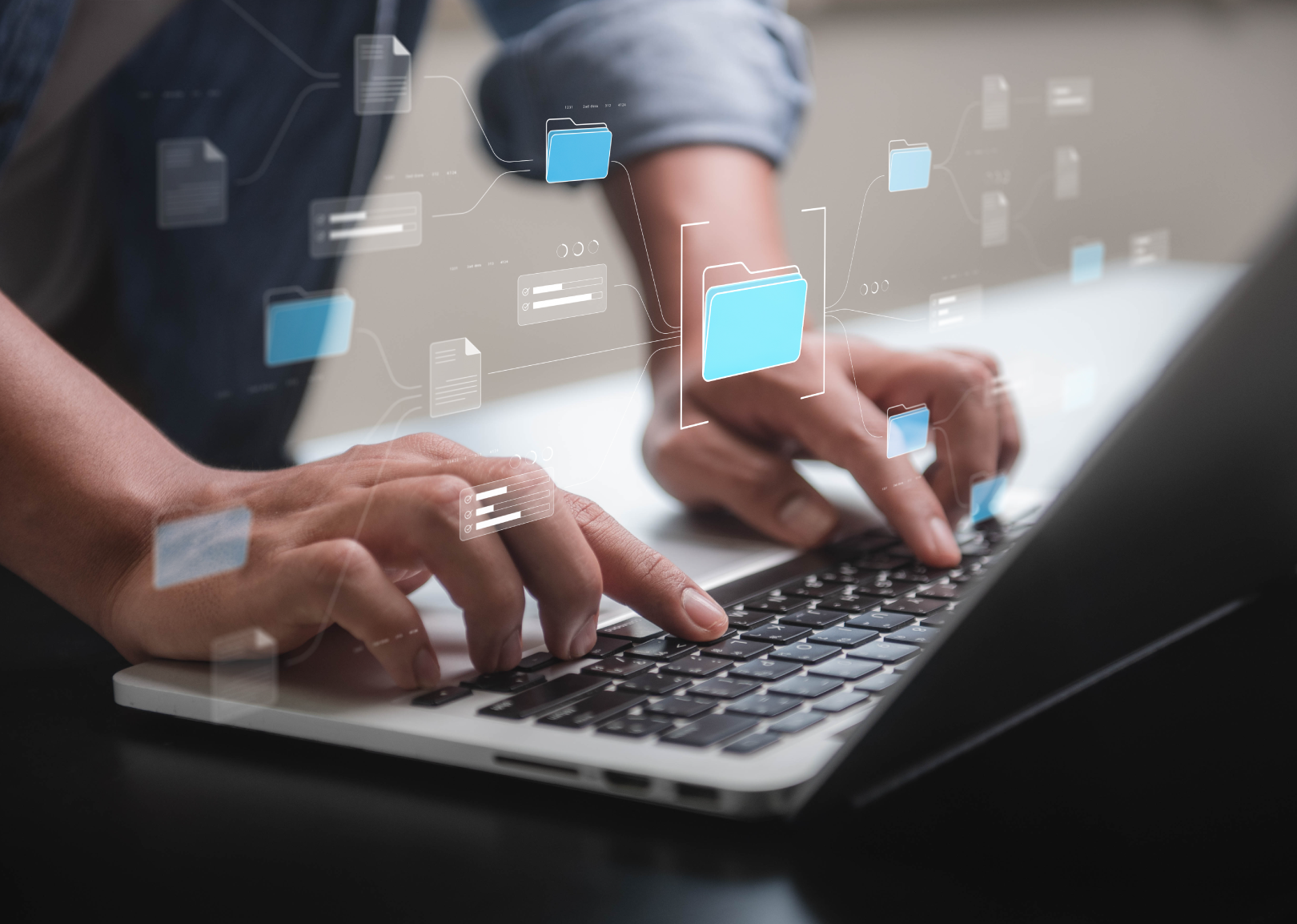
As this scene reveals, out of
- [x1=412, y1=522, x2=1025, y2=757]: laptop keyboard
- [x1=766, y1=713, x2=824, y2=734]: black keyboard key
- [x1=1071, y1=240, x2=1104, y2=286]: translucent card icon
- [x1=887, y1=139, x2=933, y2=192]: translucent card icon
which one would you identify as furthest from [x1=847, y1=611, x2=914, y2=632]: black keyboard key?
[x1=1071, y1=240, x2=1104, y2=286]: translucent card icon

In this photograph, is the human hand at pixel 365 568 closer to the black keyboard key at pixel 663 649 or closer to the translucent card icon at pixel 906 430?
the black keyboard key at pixel 663 649

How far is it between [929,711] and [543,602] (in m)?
0.17

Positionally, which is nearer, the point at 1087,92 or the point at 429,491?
the point at 429,491

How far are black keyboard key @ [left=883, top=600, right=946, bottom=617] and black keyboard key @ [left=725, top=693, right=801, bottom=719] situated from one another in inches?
4.8

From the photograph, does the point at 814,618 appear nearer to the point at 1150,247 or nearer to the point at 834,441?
the point at 834,441

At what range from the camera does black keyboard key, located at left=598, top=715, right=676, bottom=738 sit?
0.37 metres

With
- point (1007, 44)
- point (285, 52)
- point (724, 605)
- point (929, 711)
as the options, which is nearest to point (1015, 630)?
point (929, 711)

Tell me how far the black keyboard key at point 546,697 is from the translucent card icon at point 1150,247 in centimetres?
50

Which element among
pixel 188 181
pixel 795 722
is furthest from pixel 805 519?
pixel 188 181

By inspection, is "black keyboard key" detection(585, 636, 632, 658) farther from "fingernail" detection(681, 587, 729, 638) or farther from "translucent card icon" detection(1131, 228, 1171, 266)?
"translucent card icon" detection(1131, 228, 1171, 266)

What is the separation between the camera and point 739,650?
0.45 metres

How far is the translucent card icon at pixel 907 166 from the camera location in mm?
575

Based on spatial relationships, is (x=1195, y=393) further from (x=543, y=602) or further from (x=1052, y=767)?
(x=543, y=602)

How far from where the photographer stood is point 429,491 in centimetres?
41
